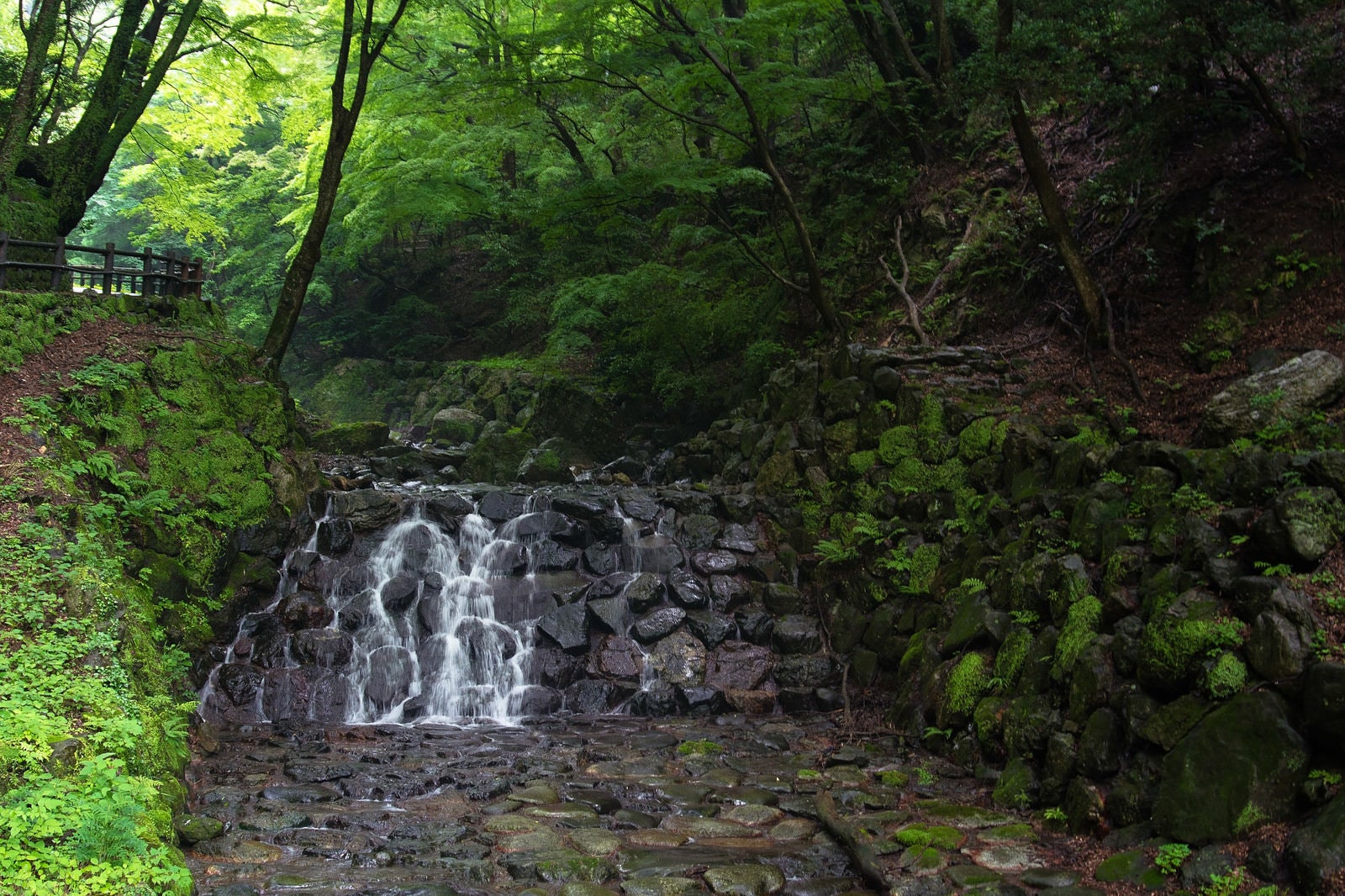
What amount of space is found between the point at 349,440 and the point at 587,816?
11996mm

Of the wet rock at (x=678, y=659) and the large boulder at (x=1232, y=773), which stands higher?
the large boulder at (x=1232, y=773)

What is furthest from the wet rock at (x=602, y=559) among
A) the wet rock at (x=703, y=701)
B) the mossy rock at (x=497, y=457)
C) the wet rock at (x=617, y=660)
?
the mossy rock at (x=497, y=457)

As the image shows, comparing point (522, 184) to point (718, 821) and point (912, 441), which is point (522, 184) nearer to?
point (912, 441)

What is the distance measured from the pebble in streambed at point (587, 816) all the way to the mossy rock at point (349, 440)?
28.3 ft

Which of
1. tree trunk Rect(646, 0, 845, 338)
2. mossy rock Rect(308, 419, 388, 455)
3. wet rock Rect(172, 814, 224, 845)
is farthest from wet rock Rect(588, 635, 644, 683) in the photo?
mossy rock Rect(308, 419, 388, 455)

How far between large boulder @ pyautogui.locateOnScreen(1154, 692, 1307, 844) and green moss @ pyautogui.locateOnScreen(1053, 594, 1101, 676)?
1.16 metres

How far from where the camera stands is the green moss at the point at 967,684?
285 inches

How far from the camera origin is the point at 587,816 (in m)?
6.47

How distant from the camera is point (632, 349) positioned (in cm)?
1770

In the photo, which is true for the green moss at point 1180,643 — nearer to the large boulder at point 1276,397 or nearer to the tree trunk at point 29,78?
the large boulder at point 1276,397

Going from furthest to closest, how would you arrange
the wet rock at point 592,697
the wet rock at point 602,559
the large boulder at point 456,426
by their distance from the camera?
the large boulder at point 456,426 < the wet rock at point 602,559 < the wet rock at point 592,697

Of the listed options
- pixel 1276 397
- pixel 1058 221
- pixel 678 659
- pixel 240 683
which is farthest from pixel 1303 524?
pixel 240 683

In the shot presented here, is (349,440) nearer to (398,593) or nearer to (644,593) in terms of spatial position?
(398,593)

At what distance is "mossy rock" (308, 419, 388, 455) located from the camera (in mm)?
16656
